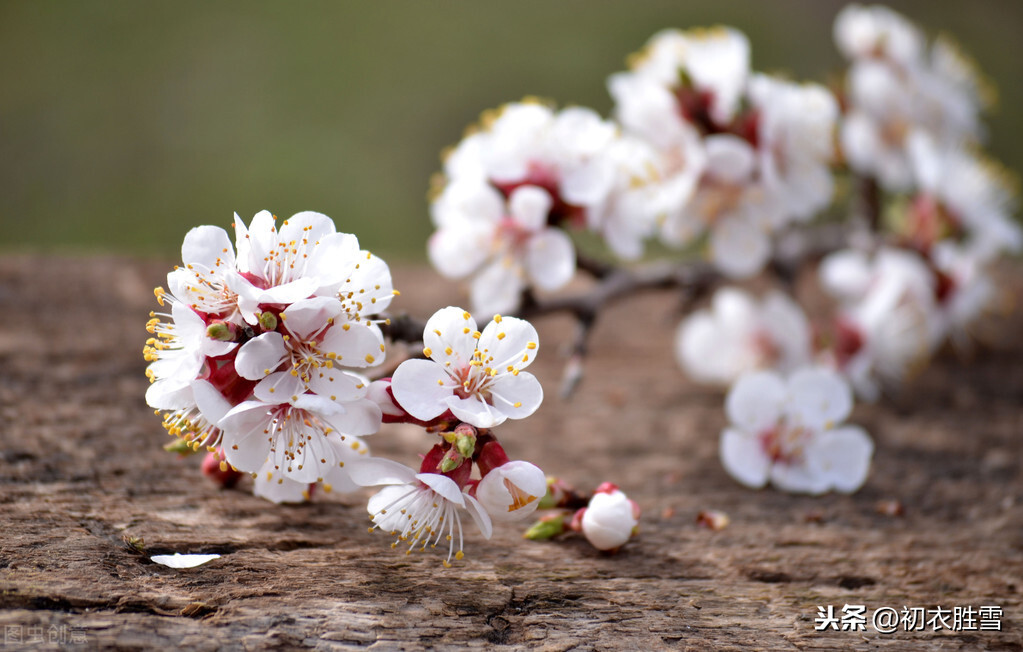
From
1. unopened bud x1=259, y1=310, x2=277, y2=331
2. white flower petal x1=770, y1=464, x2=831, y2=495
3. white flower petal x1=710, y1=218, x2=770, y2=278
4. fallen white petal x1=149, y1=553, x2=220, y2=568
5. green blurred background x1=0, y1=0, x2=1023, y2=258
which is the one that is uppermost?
green blurred background x1=0, y1=0, x2=1023, y2=258

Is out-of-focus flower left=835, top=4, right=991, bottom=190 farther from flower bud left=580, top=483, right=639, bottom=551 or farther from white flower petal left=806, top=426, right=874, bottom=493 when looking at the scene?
flower bud left=580, top=483, right=639, bottom=551

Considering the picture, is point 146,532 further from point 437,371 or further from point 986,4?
point 986,4

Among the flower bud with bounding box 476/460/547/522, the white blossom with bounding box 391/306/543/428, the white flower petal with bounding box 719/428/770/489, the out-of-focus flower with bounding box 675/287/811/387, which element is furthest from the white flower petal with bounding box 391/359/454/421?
the out-of-focus flower with bounding box 675/287/811/387

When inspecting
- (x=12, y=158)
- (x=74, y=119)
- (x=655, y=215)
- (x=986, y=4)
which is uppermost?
(x=986, y=4)

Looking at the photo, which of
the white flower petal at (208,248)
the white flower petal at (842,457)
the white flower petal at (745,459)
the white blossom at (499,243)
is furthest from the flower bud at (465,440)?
the white flower petal at (842,457)

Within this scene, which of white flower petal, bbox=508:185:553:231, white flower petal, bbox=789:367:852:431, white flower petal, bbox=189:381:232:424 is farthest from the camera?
white flower petal, bbox=789:367:852:431

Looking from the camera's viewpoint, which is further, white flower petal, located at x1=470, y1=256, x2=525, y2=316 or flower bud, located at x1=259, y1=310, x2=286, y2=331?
white flower petal, located at x1=470, y1=256, x2=525, y2=316

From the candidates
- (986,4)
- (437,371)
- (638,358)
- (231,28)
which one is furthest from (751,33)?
(437,371)
